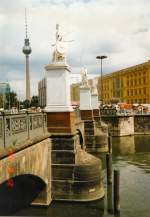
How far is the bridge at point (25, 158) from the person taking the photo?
31.3 feet

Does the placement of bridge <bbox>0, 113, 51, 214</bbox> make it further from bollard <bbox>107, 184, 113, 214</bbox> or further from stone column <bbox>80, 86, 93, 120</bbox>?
stone column <bbox>80, 86, 93, 120</bbox>

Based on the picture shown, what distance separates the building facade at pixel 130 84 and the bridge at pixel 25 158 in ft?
219

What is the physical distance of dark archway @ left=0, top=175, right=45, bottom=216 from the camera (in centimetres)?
1426

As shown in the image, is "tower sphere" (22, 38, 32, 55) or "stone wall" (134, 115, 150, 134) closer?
"stone wall" (134, 115, 150, 134)

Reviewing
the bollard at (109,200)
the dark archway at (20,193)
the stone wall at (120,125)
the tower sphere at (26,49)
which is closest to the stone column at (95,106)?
the stone wall at (120,125)

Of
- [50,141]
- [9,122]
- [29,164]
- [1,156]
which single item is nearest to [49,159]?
[50,141]

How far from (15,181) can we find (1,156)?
6227 millimetres

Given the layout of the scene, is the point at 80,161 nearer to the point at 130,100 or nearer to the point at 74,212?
the point at 74,212

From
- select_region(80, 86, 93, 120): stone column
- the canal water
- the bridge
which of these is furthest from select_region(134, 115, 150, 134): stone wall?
the bridge

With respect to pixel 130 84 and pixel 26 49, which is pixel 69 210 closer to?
pixel 130 84

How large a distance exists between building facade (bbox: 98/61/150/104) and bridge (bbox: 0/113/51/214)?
2628 inches

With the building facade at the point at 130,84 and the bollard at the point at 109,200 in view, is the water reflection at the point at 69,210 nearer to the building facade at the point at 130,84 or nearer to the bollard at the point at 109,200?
the bollard at the point at 109,200

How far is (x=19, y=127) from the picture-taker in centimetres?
1104

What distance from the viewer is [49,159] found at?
14.9 m
